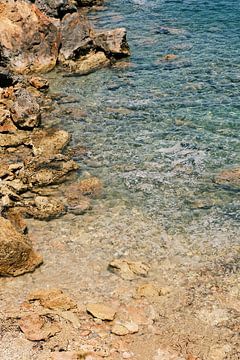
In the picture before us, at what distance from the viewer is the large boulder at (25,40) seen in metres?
24.9

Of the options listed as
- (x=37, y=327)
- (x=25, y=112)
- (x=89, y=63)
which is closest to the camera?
(x=37, y=327)

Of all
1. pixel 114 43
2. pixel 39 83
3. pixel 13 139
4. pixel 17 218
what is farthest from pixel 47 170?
pixel 114 43

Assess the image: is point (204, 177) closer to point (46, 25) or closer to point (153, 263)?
point (153, 263)

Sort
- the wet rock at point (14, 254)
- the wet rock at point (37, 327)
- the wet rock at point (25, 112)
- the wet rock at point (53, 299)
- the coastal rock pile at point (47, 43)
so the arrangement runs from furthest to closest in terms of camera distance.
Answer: the coastal rock pile at point (47, 43) < the wet rock at point (25, 112) < the wet rock at point (14, 254) < the wet rock at point (53, 299) < the wet rock at point (37, 327)

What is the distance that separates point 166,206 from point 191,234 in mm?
1552

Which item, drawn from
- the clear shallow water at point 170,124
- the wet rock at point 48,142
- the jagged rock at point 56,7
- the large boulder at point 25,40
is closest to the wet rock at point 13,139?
the wet rock at point 48,142

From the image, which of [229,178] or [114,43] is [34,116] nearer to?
[229,178]

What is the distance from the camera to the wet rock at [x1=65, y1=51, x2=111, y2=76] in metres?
25.1

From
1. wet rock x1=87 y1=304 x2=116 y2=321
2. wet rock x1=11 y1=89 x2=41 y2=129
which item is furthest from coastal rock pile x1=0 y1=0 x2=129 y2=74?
wet rock x1=87 y1=304 x2=116 y2=321

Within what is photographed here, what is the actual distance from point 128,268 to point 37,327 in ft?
9.94

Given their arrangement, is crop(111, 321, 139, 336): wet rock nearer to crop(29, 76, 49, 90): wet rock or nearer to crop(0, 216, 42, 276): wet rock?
crop(0, 216, 42, 276): wet rock

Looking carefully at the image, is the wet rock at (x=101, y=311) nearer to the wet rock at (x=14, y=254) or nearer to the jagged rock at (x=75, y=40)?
the wet rock at (x=14, y=254)

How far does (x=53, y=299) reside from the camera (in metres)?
10.6

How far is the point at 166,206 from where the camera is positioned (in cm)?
1431
